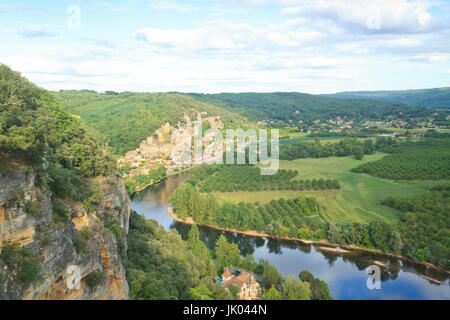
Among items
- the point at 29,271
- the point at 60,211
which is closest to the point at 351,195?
the point at 60,211

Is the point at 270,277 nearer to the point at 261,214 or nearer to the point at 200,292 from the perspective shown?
the point at 200,292

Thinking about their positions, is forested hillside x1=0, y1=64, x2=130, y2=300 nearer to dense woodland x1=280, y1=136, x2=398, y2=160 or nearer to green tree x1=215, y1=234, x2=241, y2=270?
green tree x1=215, y1=234, x2=241, y2=270

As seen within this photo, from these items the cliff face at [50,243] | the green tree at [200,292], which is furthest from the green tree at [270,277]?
the cliff face at [50,243]

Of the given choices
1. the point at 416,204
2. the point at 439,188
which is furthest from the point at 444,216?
the point at 439,188

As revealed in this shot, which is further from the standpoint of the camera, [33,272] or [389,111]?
[389,111]
